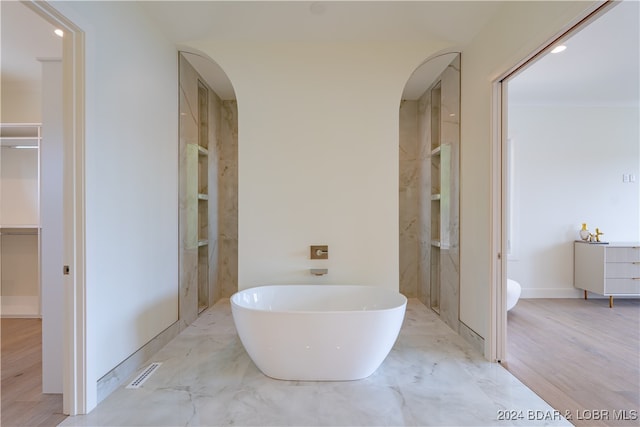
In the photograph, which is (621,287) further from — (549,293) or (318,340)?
(318,340)

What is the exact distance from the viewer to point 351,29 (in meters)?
2.73

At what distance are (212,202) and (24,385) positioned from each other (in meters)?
2.38

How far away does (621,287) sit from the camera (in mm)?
4016

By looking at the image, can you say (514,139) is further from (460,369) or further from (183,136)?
(183,136)

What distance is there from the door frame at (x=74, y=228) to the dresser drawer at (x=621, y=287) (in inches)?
210

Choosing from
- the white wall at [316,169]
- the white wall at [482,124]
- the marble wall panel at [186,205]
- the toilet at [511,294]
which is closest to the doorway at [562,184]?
the toilet at [511,294]

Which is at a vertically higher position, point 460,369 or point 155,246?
point 155,246

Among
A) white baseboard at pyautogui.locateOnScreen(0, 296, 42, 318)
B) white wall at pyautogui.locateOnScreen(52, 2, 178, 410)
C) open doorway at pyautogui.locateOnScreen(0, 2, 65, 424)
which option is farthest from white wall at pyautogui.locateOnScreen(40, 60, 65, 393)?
white baseboard at pyautogui.locateOnScreen(0, 296, 42, 318)

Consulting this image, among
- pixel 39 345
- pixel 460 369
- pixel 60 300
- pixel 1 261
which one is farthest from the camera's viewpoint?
pixel 1 261

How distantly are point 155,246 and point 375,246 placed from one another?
6.11ft

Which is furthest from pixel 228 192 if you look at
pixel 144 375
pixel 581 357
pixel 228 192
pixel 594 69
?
pixel 594 69

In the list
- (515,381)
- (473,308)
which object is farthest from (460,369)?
(473,308)

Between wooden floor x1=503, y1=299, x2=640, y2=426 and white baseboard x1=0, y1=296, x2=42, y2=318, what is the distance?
15.6 ft

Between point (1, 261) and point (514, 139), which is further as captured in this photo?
point (514, 139)
